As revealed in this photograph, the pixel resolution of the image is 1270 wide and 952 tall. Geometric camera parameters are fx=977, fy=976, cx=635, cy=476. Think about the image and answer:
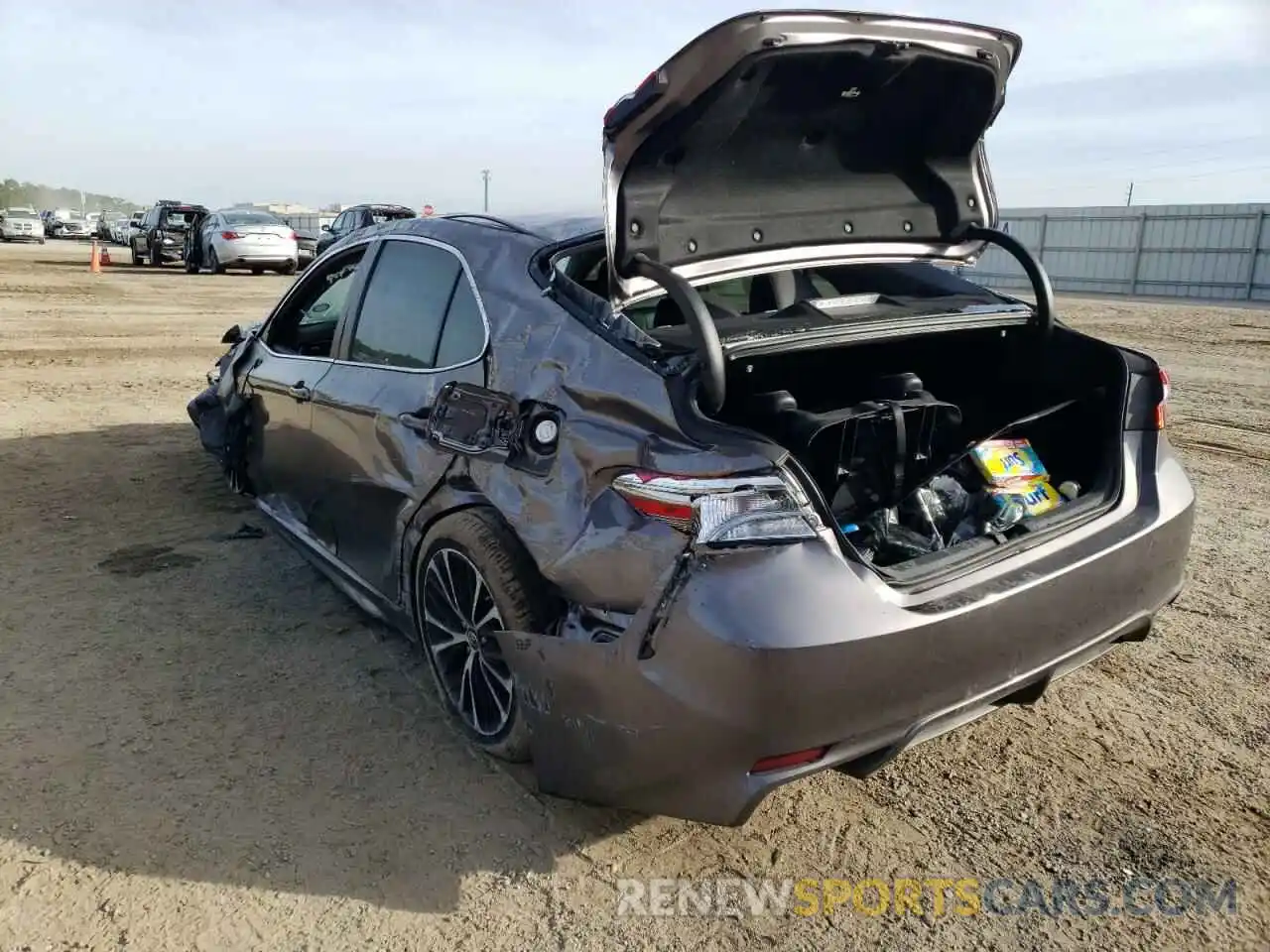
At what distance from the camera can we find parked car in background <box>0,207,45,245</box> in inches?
1775

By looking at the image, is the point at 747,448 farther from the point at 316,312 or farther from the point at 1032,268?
the point at 316,312

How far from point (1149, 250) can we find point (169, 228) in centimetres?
2738

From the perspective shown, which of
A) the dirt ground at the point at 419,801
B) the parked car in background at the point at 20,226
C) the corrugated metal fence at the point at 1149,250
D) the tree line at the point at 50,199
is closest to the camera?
the dirt ground at the point at 419,801

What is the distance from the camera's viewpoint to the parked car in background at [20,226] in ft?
148

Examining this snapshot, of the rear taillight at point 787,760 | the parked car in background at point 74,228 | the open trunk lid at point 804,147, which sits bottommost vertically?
the rear taillight at point 787,760

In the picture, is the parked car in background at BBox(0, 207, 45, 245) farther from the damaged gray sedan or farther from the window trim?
the damaged gray sedan

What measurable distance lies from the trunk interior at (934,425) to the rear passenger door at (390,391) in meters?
0.97

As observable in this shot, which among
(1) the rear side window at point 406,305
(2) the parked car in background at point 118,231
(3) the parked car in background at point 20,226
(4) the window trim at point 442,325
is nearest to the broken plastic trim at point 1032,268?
(4) the window trim at point 442,325

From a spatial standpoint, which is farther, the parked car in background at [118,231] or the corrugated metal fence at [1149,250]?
the parked car in background at [118,231]

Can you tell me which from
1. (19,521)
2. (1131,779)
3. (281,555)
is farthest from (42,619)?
(1131,779)

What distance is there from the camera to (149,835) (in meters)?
2.73

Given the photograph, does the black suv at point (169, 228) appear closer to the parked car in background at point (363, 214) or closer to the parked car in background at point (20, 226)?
the parked car in background at point (363, 214)

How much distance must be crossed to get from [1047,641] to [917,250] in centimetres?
151

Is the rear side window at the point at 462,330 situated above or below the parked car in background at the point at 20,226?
below
